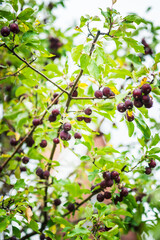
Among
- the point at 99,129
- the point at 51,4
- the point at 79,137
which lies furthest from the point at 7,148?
the point at 51,4

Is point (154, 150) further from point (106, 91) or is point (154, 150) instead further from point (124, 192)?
point (106, 91)

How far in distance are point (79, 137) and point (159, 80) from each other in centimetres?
79

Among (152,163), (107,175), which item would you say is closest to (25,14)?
(107,175)

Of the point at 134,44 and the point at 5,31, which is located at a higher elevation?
the point at 5,31

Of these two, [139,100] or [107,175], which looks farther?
[107,175]

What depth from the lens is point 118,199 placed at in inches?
72.1

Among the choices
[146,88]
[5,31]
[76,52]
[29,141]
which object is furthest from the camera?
[29,141]

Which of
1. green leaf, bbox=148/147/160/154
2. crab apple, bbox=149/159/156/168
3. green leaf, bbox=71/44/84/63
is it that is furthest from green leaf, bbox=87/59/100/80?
crab apple, bbox=149/159/156/168

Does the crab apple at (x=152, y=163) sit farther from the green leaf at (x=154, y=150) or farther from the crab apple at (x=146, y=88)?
the crab apple at (x=146, y=88)

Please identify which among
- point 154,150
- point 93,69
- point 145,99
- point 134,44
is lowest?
point 154,150

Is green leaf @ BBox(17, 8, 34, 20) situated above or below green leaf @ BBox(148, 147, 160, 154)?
above

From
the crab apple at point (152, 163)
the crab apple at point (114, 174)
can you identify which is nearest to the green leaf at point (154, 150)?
the crab apple at point (152, 163)

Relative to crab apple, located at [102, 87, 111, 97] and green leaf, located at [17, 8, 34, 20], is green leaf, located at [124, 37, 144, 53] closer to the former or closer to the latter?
crab apple, located at [102, 87, 111, 97]

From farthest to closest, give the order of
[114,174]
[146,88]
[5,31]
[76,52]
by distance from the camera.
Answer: [114,174] < [76,52] < [5,31] < [146,88]
